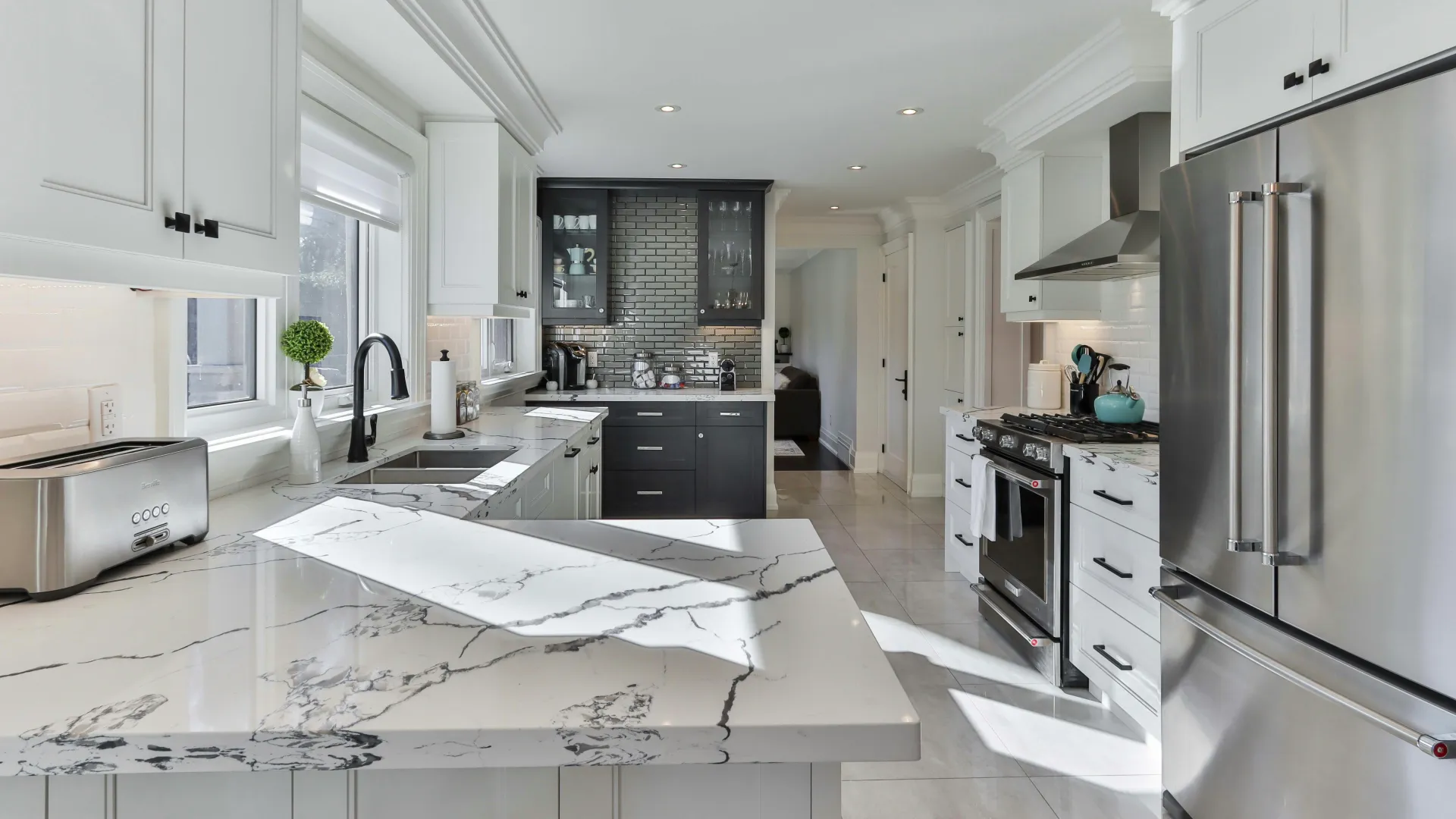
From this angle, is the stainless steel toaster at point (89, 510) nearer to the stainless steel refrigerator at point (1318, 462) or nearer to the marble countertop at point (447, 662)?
the marble countertop at point (447, 662)

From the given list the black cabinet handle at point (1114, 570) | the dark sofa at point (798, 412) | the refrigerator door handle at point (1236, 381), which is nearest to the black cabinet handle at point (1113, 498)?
the black cabinet handle at point (1114, 570)

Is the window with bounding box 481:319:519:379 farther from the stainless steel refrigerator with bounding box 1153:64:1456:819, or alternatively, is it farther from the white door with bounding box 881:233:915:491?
the stainless steel refrigerator with bounding box 1153:64:1456:819

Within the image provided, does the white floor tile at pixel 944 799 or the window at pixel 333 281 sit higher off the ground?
the window at pixel 333 281

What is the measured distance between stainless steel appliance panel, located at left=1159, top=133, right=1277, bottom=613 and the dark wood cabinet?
10.7ft

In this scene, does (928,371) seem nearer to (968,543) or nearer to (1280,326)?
(968,543)

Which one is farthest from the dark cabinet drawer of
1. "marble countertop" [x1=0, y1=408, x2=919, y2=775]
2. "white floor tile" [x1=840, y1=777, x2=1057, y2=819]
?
"marble countertop" [x1=0, y1=408, x2=919, y2=775]

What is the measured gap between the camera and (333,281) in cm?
290

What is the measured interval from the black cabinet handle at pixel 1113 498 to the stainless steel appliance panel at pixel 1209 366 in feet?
1.16

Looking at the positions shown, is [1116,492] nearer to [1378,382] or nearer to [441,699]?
[1378,382]

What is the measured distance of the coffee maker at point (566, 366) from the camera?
548cm

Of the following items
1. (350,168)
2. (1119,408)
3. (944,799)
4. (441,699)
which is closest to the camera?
(441,699)

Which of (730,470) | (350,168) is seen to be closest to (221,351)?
(350,168)

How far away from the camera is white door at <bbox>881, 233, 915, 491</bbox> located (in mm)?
6508

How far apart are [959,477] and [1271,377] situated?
2444mm
